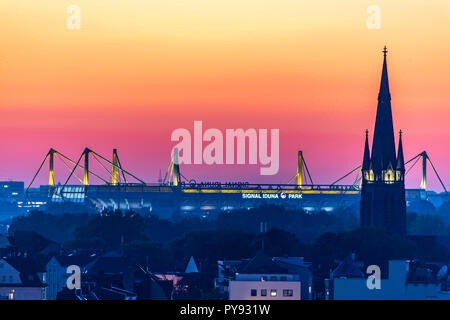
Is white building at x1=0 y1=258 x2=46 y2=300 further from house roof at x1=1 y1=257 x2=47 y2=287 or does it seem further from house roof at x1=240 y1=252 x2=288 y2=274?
house roof at x1=240 y1=252 x2=288 y2=274

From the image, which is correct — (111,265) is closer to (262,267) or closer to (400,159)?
(262,267)

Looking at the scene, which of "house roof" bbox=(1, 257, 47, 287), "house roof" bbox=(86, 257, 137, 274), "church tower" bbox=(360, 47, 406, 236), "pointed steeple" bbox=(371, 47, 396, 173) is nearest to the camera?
"house roof" bbox=(1, 257, 47, 287)

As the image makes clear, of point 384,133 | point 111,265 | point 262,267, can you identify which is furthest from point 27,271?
point 384,133

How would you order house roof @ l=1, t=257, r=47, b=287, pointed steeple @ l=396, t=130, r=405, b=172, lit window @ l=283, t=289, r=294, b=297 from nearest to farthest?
house roof @ l=1, t=257, r=47, b=287
lit window @ l=283, t=289, r=294, b=297
pointed steeple @ l=396, t=130, r=405, b=172

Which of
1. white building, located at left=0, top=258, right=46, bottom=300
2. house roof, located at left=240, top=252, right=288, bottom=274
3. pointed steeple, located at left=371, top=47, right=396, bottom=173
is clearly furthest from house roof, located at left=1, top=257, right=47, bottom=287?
pointed steeple, located at left=371, top=47, right=396, bottom=173

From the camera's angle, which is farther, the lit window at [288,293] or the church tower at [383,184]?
the church tower at [383,184]

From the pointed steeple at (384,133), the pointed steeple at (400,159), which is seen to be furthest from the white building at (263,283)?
the pointed steeple at (400,159)

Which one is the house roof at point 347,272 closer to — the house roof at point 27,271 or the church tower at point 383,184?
the house roof at point 27,271
